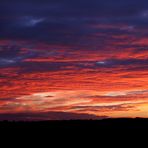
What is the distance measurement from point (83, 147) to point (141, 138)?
9.09m

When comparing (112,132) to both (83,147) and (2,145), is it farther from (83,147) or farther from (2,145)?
(2,145)

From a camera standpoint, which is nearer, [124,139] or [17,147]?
[17,147]

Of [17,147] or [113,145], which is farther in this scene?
[113,145]

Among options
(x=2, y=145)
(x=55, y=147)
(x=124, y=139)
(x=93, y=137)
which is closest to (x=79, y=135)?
(x=93, y=137)

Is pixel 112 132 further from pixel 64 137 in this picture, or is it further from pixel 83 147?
pixel 83 147

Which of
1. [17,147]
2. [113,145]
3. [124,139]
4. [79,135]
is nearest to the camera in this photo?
[17,147]

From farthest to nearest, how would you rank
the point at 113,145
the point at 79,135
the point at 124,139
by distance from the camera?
the point at 79,135 → the point at 124,139 → the point at 113,145

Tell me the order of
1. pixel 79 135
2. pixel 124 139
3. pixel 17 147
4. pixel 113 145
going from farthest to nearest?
pixel 79 135, pixel 124 139, pixel 113 145, pixel 17 147

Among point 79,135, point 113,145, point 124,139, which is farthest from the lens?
point 79,135

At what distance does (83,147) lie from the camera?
147ft

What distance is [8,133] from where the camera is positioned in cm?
5359

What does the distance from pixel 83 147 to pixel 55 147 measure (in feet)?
10.2

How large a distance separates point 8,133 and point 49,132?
19.5ft

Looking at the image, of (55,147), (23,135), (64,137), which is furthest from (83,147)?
(23,135)
